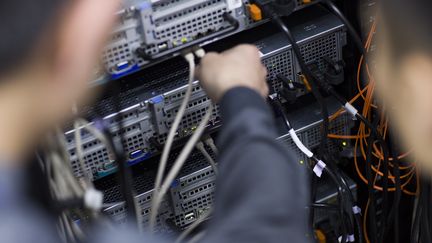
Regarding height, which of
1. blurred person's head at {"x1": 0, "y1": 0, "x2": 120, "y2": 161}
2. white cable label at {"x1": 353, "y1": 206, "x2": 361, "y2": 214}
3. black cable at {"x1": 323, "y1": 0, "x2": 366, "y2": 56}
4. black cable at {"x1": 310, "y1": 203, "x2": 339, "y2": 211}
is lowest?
white cable label at {"x1": 353, "y1": 206, "x2": 361, "y2": 214}

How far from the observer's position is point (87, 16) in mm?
979

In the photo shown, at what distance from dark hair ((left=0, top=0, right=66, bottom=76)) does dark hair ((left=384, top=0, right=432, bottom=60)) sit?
663 millimetres

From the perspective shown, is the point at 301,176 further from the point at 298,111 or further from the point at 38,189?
the point at 298,111

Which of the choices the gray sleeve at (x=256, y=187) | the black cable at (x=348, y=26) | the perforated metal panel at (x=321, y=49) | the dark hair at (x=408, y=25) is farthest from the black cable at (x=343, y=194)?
the gray sleeve at (x=256, y=187)

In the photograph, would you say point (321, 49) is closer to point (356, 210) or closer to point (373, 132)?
point (373, 132)

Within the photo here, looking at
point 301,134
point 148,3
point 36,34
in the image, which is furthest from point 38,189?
point 301,134

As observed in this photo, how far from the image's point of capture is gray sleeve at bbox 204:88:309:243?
3.24ft

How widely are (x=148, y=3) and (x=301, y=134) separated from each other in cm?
53

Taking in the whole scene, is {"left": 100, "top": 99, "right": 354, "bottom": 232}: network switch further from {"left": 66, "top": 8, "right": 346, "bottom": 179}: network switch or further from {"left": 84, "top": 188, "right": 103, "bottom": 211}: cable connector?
{"left": 84, "top": 188, "right": 103, "bottom": 211}: cable connector

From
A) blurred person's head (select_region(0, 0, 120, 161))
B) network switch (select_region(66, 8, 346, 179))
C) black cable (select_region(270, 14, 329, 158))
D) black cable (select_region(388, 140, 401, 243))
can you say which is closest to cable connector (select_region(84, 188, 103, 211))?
blurred person's head (select_region(0, 0, 120, 161))

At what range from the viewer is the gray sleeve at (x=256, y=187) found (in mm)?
987

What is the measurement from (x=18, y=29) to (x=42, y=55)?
1.8 inches

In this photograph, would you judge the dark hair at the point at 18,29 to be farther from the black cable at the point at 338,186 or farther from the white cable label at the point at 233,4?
the black cable at the point at 338,186

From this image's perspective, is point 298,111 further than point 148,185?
Yes
